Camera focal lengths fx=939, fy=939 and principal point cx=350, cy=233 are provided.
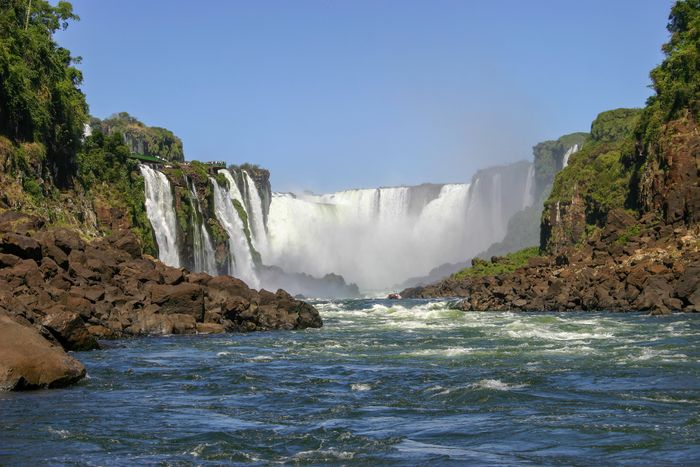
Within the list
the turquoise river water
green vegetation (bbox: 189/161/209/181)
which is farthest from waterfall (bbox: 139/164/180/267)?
the turquoise river water

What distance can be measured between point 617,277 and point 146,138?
95.8m

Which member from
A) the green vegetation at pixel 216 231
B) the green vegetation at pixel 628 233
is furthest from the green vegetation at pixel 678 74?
the green vegetation at pixel 216 231

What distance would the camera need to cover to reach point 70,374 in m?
17.7

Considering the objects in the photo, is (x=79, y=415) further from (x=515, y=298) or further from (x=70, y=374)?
(x=515, y=298)

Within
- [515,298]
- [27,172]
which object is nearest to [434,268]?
[515,298]

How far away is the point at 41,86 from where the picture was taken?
5325cm

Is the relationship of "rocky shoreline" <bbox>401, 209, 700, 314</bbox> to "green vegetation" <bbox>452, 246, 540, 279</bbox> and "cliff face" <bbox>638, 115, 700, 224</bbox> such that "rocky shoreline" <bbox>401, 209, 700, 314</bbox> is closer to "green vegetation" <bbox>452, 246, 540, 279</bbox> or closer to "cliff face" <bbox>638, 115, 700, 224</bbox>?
"cliff face" <bbox>638, 115, 700, 224</bbox>

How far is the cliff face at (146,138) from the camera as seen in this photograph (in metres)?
131

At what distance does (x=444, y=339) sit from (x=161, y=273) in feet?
41.1

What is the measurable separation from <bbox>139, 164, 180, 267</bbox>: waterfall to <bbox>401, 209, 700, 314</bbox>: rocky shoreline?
2443 centimetres

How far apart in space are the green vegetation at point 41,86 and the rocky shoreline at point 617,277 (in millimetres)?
25475

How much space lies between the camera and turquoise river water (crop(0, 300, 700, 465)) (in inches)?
485

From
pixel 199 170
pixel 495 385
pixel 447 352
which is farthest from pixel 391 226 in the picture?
pixel 495 385

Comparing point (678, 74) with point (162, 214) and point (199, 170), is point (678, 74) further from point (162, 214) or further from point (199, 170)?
point (199, 170)
